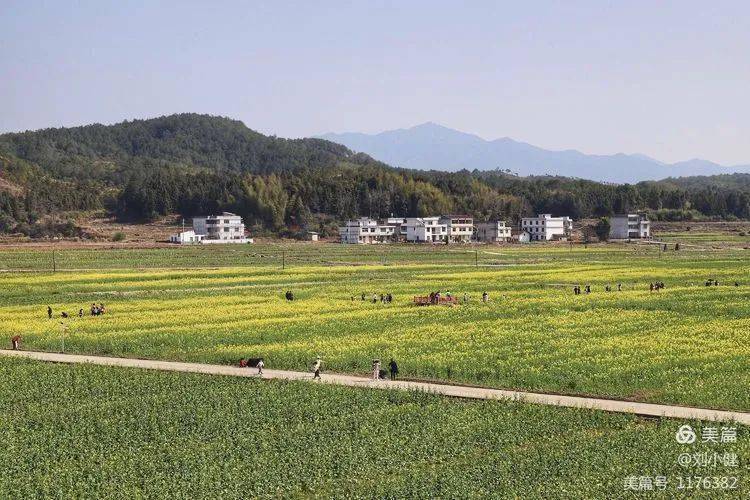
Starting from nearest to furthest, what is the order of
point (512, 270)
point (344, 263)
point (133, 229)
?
point (512, 270)
point (344, 263)
point (133, 229)

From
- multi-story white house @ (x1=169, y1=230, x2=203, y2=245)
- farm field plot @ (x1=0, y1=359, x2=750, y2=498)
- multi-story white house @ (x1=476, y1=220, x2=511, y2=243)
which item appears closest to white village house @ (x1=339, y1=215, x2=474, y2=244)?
multi-story white house @ (x1=476, y1=220, x2=511, y2=243)

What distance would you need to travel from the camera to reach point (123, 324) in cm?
4900

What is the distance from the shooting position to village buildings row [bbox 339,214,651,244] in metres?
166

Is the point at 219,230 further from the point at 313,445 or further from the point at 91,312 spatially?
the point at 313,445

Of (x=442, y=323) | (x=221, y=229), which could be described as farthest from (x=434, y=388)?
(x=221, y=229)

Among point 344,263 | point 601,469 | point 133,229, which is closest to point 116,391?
point 601,469

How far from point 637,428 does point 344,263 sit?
78.0 metres

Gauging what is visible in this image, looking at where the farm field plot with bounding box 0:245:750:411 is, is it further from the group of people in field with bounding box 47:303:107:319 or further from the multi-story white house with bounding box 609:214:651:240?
the multi-story white house with bounding box 609:214:651:240

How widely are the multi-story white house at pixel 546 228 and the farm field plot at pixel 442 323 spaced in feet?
286

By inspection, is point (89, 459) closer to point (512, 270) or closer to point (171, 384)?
point (171, 384)

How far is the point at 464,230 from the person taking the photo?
176500mm

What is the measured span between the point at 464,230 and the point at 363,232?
889 inches

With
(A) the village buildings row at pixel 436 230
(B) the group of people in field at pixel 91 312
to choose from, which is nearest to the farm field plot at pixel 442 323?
(B) the group of people in field at pixel 91 312

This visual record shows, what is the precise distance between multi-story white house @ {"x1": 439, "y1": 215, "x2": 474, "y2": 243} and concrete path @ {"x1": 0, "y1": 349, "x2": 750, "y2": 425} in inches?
5408
